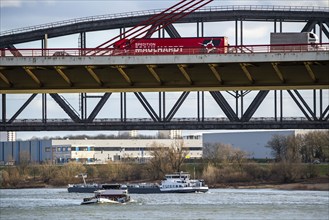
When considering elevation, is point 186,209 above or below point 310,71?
below

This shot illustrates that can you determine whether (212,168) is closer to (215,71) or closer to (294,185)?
(294,185)

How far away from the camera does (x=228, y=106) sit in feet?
270

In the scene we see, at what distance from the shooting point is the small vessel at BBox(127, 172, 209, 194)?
446 ft

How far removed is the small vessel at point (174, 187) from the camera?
136 meters

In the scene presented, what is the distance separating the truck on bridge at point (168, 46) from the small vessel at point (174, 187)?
75.7 metres

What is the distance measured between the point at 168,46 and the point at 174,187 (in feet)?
269

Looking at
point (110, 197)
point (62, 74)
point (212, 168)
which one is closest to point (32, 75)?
point (62, 74)

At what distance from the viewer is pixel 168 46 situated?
187ft

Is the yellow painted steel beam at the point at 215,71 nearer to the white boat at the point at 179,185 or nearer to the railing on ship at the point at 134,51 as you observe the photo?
the railing on ship at the point at 134,51

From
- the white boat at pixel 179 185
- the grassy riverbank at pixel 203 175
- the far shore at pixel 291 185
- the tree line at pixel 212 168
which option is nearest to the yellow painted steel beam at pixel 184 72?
the far shore at pixel 291 185

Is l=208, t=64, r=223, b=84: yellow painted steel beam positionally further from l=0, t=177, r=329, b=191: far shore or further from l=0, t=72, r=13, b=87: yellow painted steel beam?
l=0, t=177, r=329, b=191: far shore

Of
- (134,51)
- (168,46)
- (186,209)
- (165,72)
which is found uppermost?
(168,46)

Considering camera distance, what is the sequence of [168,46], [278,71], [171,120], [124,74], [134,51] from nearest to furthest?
[278,71], [124,74], [134,51], [168,46], [171,120]

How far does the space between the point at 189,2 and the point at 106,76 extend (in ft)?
21.2
